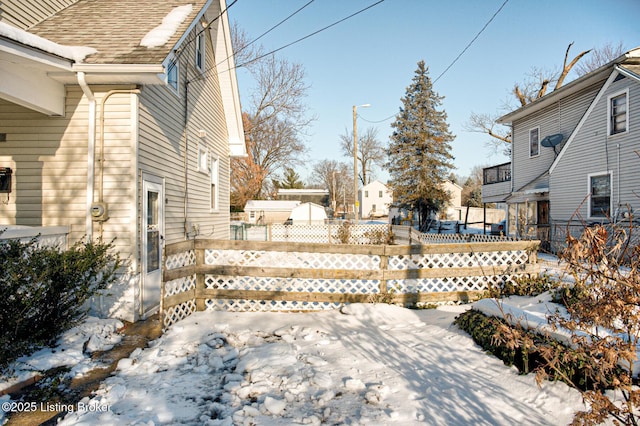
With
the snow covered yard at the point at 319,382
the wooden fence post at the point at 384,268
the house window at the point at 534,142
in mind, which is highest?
the house window at the point at 534,142

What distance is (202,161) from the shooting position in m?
9.61

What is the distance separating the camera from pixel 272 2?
9.23m

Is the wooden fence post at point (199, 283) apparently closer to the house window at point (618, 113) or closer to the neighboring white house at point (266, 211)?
the house window at point (618, 113)

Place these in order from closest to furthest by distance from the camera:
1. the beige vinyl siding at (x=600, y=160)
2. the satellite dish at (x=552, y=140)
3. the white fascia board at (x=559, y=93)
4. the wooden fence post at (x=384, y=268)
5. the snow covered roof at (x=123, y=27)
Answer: the snow covered roof at (x=123, y=27)
the wooden fence post at (x=384, y=268)
the beige vinyl siding at (x=600, y=160)
the white fascia board at (x=559, y=93)
the satellite dish at (x=552, y=140)

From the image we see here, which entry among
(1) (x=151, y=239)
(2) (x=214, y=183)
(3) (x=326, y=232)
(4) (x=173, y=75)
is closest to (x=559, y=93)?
(3) (x=326, y=232)

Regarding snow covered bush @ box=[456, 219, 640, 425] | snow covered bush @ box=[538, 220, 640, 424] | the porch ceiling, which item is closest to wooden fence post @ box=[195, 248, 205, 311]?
the porch ceiling

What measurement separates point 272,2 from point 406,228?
1065 cm

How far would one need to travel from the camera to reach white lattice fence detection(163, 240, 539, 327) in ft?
18.1

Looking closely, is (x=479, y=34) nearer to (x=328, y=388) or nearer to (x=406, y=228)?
(x=406, y=228)

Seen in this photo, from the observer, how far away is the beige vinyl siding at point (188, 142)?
6203 millimetres

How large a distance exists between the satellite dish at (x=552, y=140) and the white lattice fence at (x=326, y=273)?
10642 millimetres

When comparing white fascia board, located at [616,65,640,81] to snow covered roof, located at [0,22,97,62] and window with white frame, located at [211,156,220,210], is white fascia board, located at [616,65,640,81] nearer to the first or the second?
window with white frame, located at [211,156,220,210]

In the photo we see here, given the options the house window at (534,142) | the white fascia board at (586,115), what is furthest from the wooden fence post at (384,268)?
the house window at (534,142)

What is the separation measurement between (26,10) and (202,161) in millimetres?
4482
